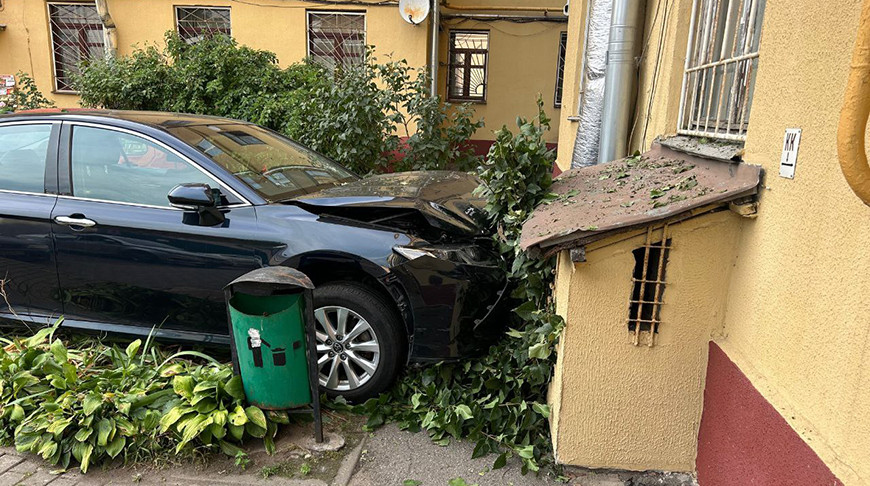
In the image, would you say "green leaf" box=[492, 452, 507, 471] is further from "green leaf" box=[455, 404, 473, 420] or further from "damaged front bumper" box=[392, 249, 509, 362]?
"damaged front bumper" box=[392, 249, 509, 362]

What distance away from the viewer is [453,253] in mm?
3312

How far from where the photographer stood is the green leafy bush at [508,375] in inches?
117

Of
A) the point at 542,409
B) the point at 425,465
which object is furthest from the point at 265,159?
the point at 542,409

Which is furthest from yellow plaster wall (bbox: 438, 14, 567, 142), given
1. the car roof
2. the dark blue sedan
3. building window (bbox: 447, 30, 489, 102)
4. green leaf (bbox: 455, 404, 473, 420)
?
Answer: green leaf (bbox: 455, 404, 473, 420)

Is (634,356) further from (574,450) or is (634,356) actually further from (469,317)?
(469,317)

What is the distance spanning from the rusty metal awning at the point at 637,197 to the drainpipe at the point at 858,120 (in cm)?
91

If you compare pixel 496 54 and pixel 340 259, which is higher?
pixel 496 54

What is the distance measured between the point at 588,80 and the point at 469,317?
2978 mm

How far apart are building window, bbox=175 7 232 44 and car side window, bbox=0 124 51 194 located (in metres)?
8.92

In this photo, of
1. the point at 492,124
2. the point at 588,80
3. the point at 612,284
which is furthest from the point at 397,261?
the point at 492,124

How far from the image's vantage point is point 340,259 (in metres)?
3.34

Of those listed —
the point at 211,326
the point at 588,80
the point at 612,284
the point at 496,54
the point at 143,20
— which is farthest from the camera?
the point at 496,54

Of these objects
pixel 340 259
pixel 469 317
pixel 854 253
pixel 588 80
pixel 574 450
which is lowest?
pixel 574 450

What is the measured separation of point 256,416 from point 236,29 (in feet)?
35.3
